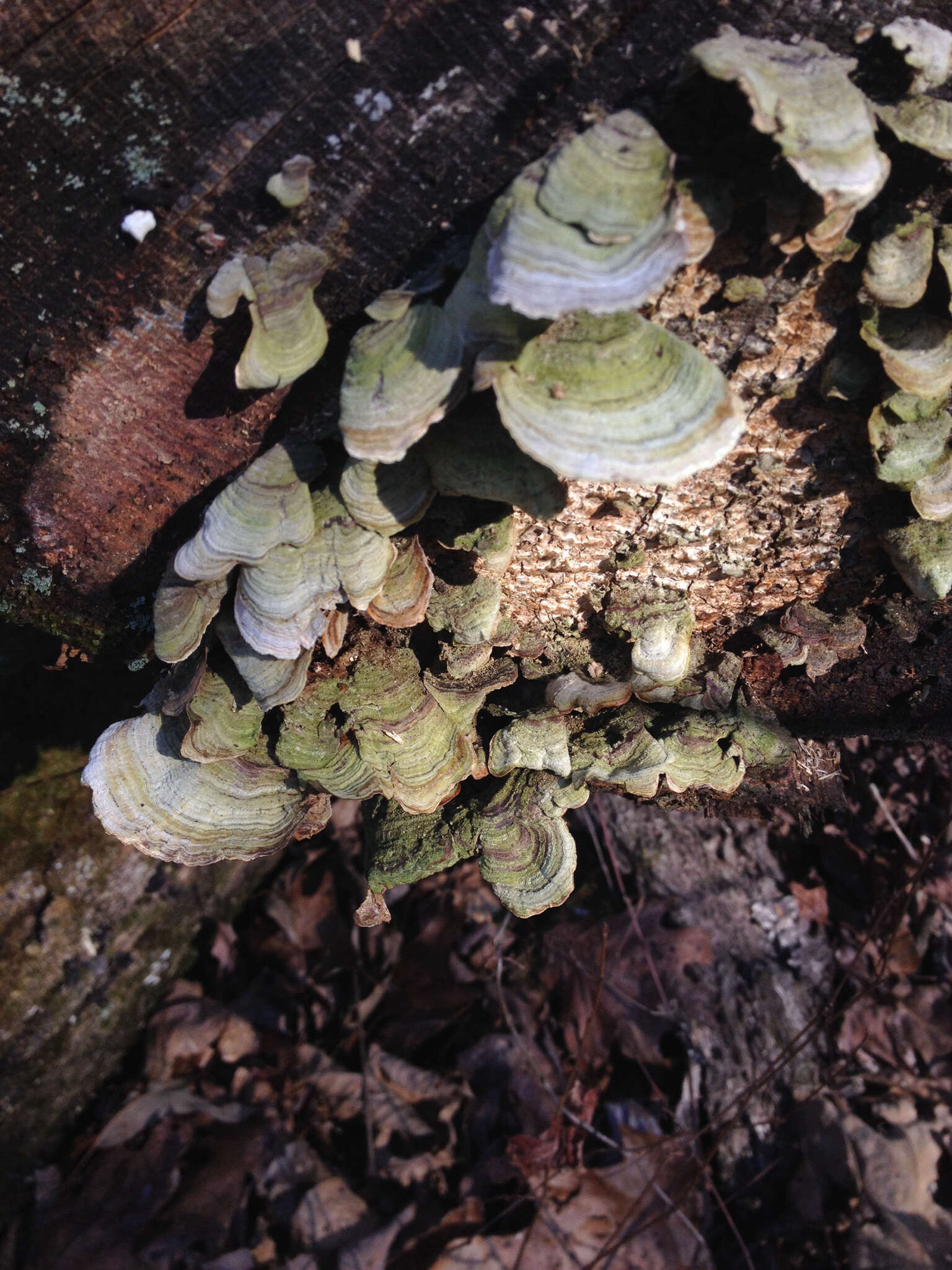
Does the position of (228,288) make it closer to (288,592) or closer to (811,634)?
(288,592)

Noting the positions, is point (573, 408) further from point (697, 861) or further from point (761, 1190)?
point (761, 1190)

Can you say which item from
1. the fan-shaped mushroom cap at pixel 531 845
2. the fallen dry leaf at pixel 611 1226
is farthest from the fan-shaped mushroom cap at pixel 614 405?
the fallen dry leaf at pixel 611 1226

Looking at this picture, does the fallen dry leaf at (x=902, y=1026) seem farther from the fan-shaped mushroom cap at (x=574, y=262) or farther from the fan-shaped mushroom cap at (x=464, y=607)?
the fan-shaped mushroom cap at (x=574, y=262)

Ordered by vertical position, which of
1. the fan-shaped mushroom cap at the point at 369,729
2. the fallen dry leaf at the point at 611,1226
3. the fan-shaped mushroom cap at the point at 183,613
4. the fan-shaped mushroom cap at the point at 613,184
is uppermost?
→ the fan-shaped mushroom cap at the point at 613,184

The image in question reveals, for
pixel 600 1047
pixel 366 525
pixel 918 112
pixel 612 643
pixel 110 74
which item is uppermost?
pixel 110 74

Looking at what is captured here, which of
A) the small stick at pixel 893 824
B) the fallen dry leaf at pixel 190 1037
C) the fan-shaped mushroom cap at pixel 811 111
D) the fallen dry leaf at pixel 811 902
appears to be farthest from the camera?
the small stick at pixel 893 824

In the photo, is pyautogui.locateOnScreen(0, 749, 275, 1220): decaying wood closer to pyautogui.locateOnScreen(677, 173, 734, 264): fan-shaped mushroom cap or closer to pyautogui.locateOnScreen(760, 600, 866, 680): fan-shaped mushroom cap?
pyautogui.locateOnScreen(760, 600, 866, 680): fan-shaped mushroom cap

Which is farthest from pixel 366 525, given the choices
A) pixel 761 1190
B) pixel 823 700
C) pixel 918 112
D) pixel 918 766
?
pixel 918 766
